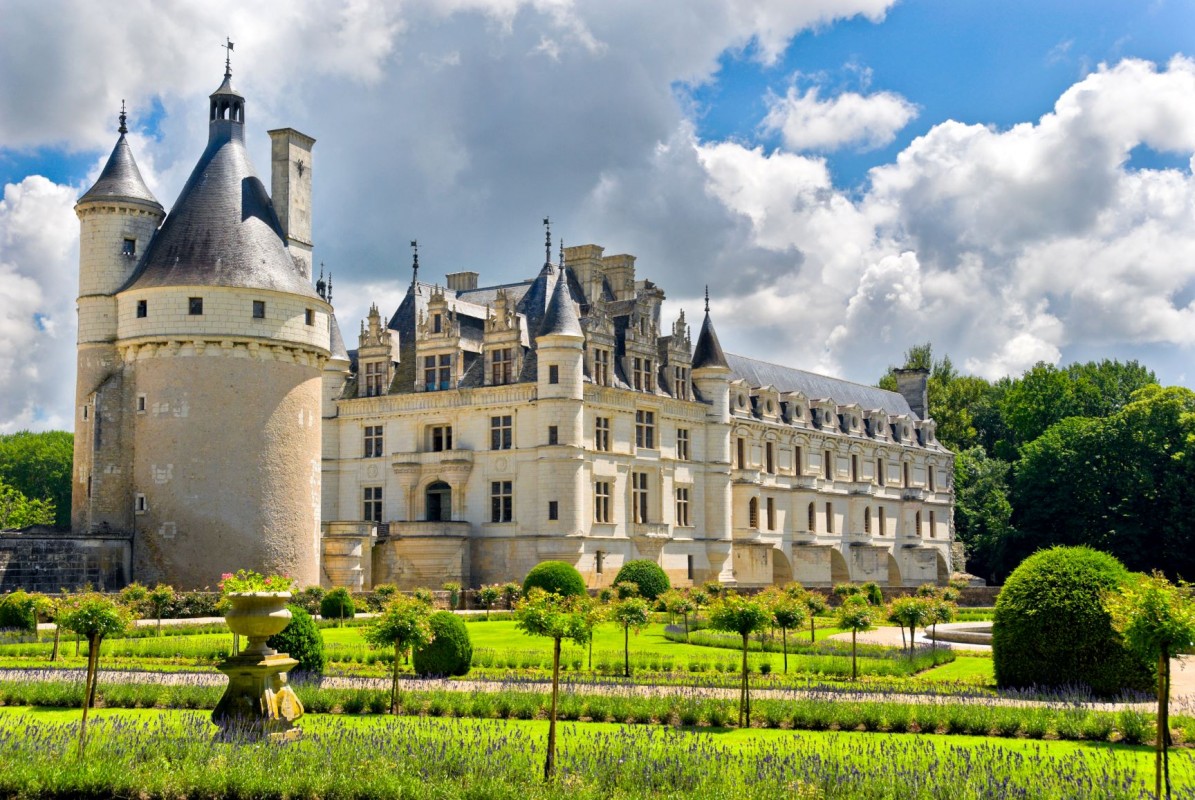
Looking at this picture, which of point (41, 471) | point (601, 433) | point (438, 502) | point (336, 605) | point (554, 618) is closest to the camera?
point (554, 618)

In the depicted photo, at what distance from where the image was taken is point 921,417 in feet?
254

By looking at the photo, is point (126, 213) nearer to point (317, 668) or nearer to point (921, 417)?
point (317, 668)

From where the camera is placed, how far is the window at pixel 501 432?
154 ft

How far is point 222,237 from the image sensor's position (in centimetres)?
3809

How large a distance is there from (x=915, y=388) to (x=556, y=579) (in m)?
45.3

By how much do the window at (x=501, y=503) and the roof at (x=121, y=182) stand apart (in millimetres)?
15209

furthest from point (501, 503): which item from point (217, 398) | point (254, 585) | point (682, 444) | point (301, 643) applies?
point (254, 585)

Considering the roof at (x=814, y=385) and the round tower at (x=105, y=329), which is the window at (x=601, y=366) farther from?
the round tower at (x=105, y=329)

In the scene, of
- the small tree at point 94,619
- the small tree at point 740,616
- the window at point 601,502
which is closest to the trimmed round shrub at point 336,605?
the window at point 601,502

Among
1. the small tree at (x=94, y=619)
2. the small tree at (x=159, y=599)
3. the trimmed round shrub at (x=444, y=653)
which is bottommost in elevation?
the trimmed round shrub at (x=444, y=653)

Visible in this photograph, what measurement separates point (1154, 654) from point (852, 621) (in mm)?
10491

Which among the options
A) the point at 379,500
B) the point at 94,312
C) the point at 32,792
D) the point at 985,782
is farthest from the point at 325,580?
the point at 985,782

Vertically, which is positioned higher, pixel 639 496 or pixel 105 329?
pixel 105 329

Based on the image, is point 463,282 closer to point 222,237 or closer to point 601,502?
point 601,502
